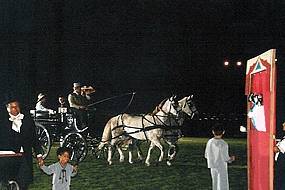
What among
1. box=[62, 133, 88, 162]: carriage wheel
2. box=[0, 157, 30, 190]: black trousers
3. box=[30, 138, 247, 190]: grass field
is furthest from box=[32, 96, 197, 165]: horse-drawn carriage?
box=[0, 157, 30, 190]: black trousers

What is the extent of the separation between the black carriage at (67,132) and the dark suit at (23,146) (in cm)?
319

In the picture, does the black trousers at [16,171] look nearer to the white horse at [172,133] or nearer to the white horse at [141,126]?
the white horse at [141,126]

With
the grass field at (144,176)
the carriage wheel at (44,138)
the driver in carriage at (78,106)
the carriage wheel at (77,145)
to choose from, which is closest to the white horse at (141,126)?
the grass field at (144,176)

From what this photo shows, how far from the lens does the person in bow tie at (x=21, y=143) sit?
21.4 ft

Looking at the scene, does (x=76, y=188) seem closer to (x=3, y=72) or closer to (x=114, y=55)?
(x=3, y=72)

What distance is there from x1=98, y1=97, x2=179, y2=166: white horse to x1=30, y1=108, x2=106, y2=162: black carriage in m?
0.41

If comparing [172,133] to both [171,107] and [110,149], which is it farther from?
[110,149]

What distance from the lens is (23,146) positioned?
6.75 meters

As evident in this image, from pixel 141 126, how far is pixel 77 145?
1.61 meters

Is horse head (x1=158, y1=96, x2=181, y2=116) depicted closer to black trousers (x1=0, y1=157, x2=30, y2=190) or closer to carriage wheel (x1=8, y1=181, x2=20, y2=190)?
black trousers (x1=0, y1=157, x2=30, y2=190)

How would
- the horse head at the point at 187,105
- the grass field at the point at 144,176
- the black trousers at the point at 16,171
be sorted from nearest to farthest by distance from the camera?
the black trousers at the point at 16,171 → the grass field at the point at 144,176 → the horse head at the point at 187,105

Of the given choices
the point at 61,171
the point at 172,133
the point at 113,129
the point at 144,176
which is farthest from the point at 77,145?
the point at 61,171

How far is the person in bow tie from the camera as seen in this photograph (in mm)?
6516

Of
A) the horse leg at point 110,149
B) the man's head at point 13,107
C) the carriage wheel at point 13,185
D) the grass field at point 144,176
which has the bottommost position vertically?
the grass field at point 144,176
